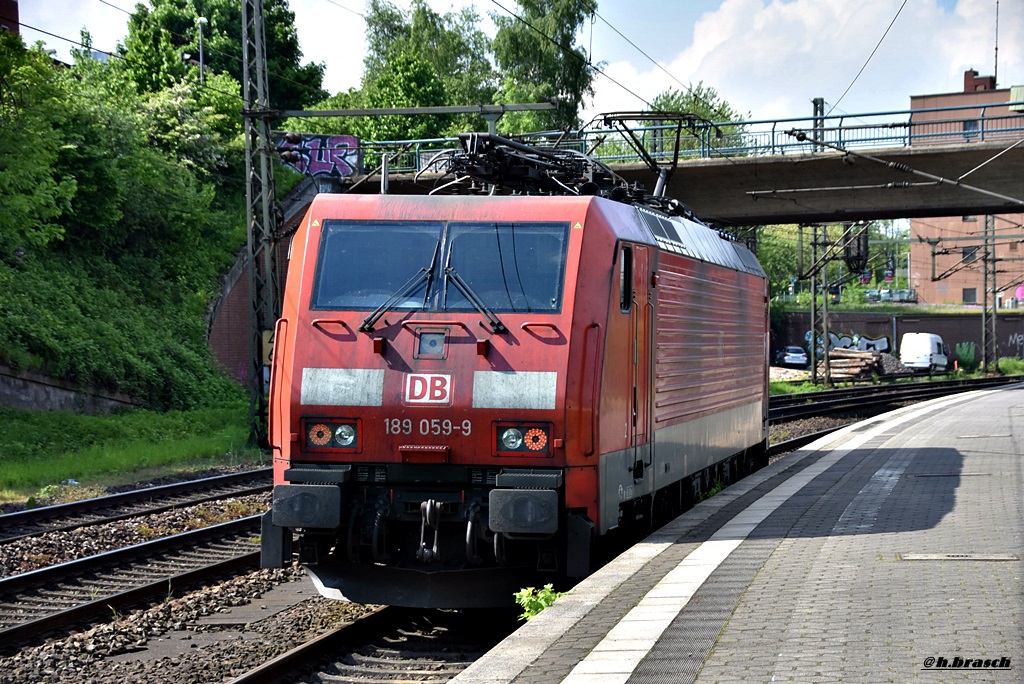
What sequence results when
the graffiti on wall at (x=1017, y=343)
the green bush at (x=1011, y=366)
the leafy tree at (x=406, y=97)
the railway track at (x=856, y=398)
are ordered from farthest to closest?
the graffiti on wall at (x=1017, y=343) < the green bush at (x=1011, y=366) < the leafy tree at (x=406, y=97) < the railway track at (x=856, y=398)

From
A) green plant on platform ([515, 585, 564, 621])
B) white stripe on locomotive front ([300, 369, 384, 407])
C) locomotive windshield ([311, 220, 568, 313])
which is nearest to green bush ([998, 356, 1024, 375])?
locomotive windshield ([311, 220, 568, 313])

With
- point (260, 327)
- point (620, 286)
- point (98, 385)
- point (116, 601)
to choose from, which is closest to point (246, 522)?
point (116, 601)

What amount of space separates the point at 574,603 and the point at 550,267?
2503 mm

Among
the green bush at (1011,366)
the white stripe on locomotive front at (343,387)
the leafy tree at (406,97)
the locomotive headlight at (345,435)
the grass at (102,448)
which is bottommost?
the grass at (102,448)

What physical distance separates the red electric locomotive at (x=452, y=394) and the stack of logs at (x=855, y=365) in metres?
46.7

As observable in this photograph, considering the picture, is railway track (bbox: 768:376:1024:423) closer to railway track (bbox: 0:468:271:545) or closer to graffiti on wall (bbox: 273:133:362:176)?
graffiti on wall (bbox: 273:133:362:176)

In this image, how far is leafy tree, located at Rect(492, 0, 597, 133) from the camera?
173ft

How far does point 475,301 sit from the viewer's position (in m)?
8.71

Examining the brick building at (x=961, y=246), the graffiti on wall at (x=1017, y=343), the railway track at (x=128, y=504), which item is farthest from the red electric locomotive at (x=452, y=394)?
the brick building at (x=961, y=246)

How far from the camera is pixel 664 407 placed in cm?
1064

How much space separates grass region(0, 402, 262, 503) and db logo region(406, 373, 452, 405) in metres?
9.30

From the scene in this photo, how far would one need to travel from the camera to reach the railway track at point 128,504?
527 inches

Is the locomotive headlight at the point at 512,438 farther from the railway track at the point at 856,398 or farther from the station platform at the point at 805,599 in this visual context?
the railway track at the point at 856,398

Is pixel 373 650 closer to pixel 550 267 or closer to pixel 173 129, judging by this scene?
pixel 550 267
